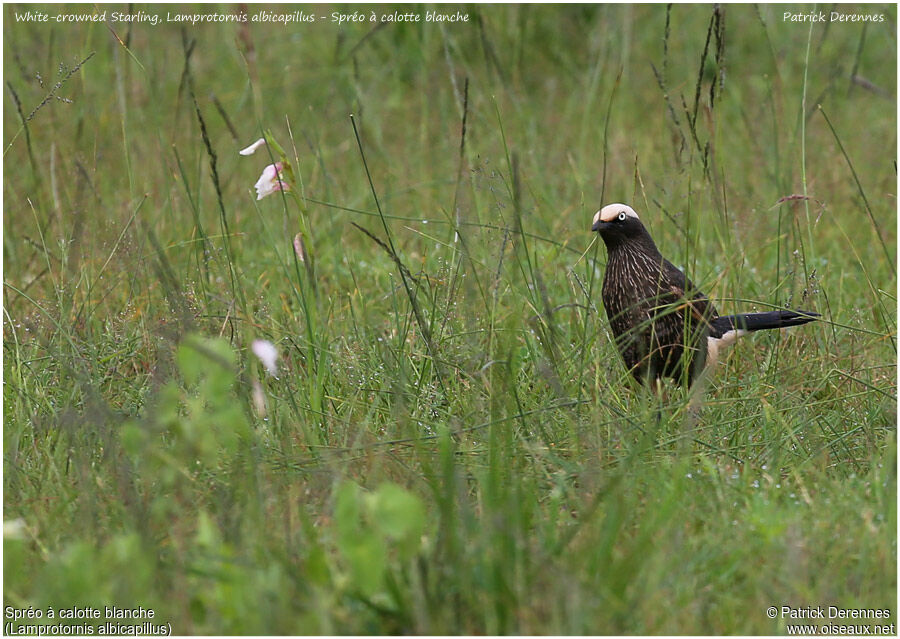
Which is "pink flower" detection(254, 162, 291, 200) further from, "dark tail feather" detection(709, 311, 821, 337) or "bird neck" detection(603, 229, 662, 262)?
"dark tail feather" detection(709, 311, 821, 337)

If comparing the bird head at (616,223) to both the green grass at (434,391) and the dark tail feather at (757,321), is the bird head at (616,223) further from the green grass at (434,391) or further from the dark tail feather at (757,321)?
the dark tail feather at (757,321)

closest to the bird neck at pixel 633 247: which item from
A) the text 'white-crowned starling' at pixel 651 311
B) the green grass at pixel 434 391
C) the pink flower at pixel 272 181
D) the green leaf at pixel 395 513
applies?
the text 'white-crowned starling' at pixel 651 311

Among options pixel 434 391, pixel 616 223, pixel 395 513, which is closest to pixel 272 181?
pixel 434 391

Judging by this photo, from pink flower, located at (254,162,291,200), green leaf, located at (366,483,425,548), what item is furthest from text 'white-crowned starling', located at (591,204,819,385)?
green leaf, located at (366,483,425,548)

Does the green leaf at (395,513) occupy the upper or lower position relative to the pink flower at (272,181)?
lower

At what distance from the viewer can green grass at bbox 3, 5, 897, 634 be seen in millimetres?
1826

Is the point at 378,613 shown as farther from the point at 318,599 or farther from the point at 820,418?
the point at 820,418

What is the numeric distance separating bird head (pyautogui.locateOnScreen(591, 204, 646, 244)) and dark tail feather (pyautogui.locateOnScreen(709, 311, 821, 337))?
380 mm

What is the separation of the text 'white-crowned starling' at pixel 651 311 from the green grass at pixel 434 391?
9 cm

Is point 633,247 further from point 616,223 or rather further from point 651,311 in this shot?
point 651,311

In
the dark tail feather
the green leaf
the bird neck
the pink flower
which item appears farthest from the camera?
the bird neck

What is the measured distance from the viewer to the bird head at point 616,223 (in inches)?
125

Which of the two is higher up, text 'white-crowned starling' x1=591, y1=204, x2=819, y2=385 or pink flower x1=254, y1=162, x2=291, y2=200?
pink flower x1=254, y1=162, x2=291, y2=200

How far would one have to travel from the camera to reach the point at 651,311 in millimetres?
3102
